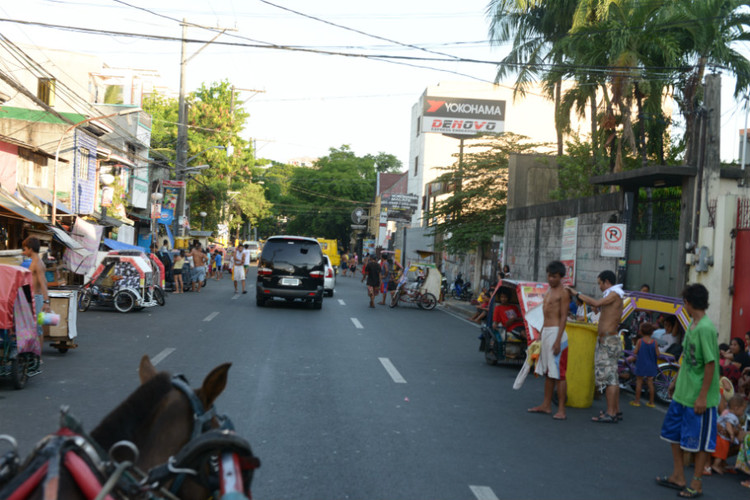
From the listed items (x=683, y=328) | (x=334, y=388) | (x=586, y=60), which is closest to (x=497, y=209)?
(x=586, y=60)

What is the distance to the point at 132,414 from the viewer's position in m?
2.68

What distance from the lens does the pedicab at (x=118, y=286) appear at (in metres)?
18.8

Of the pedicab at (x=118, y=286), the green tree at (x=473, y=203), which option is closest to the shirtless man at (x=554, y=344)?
the pedicab at (x=118, y=286)

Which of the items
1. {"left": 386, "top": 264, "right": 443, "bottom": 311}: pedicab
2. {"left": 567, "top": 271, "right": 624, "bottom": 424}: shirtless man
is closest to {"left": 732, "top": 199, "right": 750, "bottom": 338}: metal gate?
{"left": 567, "top": 271, "right": 624, "bottom": 424}: shirtless man

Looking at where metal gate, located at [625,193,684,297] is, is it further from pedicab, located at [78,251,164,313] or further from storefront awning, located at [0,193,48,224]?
storefront awning, located at [0,193,48,224]

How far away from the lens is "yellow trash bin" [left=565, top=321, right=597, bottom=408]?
983 centimetres

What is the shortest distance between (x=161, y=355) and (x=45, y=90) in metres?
24.3

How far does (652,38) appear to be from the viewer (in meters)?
20.0

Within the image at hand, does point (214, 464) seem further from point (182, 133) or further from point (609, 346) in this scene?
point (182, 133)

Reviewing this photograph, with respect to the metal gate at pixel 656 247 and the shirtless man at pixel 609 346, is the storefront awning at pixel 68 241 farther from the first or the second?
the shirtless man at pixel 609 346

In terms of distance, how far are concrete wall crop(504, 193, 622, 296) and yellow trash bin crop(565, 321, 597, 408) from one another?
25.5 feet

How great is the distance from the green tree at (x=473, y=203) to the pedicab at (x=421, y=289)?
6074 millimetres

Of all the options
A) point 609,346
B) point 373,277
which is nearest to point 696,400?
point 609,346

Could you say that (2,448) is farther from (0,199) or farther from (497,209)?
(497,209)
